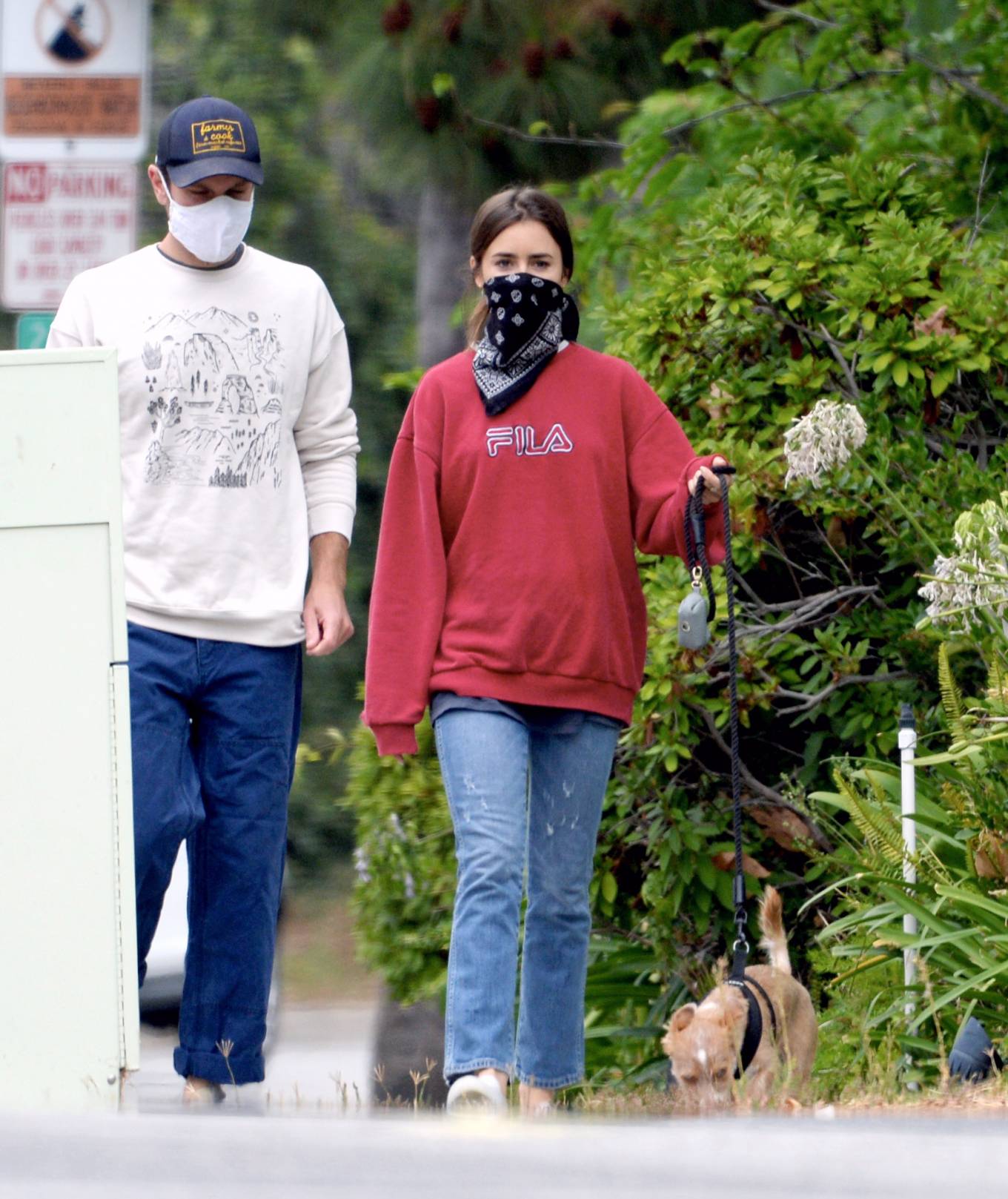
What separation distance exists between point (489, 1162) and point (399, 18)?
23.2 ft

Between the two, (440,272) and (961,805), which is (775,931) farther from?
(440,272)

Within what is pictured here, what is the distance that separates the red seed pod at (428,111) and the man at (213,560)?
4.45 metres

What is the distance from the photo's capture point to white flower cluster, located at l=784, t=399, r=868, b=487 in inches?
199

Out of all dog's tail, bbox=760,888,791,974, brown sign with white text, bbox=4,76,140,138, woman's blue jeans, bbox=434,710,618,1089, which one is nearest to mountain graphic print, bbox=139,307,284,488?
woman's blue jeans, bbox=434,710,618,1089

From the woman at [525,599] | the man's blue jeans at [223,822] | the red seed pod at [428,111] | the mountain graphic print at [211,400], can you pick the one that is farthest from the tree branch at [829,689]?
the red seed pod at [428,111]

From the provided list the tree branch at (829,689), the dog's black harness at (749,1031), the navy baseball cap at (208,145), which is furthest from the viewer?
the tree branch at (829,689)

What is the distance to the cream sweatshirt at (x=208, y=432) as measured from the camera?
4.63m

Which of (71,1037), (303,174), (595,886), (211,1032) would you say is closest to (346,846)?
(303,174)

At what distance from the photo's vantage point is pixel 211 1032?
15.5 feet

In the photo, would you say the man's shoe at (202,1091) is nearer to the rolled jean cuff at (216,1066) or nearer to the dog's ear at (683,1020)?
the rolled jean cuff at (216,1066)

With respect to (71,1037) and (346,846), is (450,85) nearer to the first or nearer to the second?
(71,1037)

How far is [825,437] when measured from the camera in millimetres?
5055

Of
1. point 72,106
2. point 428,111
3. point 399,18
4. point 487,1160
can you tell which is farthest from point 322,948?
point 487,1160

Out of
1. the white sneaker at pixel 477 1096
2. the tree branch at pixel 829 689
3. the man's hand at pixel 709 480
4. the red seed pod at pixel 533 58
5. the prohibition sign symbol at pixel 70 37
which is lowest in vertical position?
the white sneaker at pixel 477 1096
